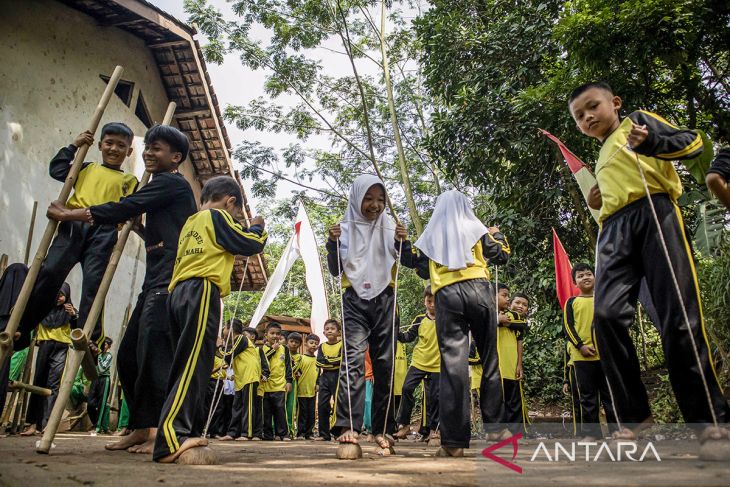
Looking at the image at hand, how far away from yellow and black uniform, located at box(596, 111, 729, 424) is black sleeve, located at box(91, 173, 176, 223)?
99.8 inches

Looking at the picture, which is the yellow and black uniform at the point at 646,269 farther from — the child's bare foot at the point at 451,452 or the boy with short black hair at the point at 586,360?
the boy with short black hair at the point at 586,360

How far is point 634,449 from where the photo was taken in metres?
2.31

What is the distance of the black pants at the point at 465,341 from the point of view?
11.9 ft

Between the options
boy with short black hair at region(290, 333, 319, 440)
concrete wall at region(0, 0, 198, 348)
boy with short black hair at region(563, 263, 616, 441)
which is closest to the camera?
boy with short black hair at region(563, 263, 616, 441)

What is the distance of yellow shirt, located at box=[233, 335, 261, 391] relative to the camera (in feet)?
29.1

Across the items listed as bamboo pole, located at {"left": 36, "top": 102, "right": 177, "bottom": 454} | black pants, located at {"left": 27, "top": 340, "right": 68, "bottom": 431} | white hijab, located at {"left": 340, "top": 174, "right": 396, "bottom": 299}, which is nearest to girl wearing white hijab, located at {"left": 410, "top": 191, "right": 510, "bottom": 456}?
white hijab, located at {"left": 340, "top": 174, "right": 396, "bottom": 299}

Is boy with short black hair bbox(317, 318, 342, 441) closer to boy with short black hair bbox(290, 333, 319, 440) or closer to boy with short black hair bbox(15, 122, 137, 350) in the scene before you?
boy with short black hair bbox(290, 333, 319, 440)

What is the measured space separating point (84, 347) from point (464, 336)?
2.33 meters

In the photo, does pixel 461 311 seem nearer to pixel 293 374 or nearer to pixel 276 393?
pixel 276 393

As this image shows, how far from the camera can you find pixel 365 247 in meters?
4.34

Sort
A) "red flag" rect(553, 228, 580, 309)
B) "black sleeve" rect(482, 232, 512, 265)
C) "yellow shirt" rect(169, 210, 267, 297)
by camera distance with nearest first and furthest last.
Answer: "yellow shirt" rect(169, 210, 267, 297)
"black sleeve" rect(482, 232, 512, 265)
"red flag" rect(553, 228, 580, 309)

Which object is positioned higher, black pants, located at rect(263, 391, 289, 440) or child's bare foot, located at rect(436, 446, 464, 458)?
black pants, located at rect(263, 391, 289, 440)

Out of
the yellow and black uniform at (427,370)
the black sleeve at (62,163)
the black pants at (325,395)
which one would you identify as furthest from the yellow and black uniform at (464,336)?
the black pants at (325,395)

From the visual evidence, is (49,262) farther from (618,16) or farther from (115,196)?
(618,16)
